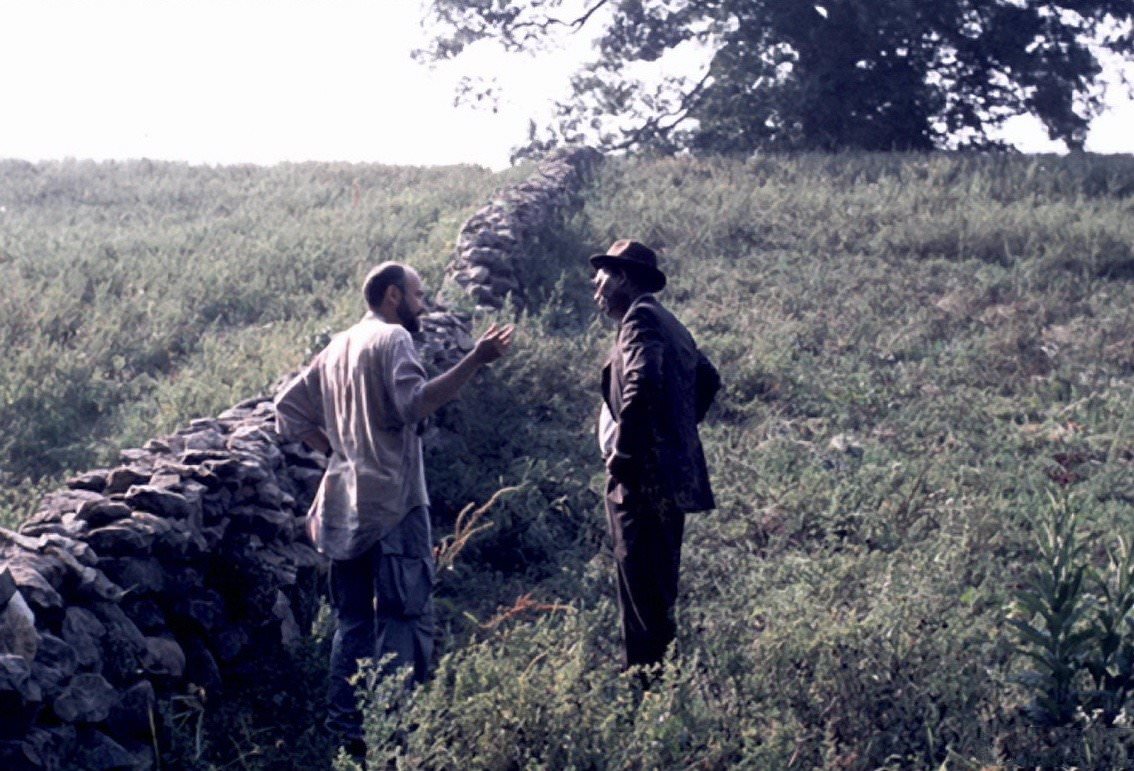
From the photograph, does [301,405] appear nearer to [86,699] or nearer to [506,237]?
[86,699]

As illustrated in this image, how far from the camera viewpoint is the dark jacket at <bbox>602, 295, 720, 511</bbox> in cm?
578

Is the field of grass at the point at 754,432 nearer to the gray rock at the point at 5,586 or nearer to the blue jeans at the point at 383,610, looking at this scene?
the blue jeans at the point at 383,610

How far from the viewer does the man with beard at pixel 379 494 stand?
5535 mm

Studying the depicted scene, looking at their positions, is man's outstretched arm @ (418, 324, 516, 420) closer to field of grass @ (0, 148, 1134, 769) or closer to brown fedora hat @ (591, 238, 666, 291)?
brown fedora hat @ (591, 238, 666, 291)

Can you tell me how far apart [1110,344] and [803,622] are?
25.9 ft

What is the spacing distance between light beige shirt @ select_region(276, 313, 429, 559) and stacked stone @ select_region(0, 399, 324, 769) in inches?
20.6

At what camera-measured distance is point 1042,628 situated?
6379mm

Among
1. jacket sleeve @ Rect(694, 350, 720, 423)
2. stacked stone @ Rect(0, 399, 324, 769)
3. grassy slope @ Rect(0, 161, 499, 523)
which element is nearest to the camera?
stacked stone @ Rect(0, 399, 324, 769)

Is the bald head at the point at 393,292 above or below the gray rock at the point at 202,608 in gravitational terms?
above

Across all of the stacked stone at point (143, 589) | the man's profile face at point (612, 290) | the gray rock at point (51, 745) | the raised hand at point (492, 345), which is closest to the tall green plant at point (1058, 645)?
the man's profile face at point (612, 290)

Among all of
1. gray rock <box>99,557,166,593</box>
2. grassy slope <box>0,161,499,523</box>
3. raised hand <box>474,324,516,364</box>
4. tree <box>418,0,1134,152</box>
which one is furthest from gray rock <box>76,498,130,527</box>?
tree <box>418,0,1134,152</box>

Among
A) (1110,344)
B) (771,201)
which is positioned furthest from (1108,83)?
(1110,344)

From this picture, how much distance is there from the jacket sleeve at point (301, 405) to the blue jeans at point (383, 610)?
65 cm

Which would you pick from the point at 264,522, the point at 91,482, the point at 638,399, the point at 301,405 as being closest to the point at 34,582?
the point at 91,482
